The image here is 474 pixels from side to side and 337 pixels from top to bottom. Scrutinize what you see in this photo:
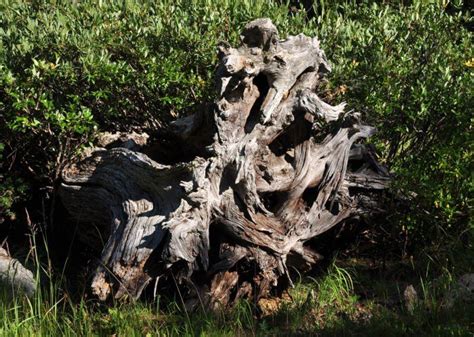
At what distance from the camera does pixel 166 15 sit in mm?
7199

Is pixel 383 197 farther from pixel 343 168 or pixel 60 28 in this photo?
pixel 60 28

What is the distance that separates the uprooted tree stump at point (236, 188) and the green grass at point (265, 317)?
178 mm

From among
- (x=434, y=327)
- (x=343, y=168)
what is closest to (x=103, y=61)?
(x=343, y=168)

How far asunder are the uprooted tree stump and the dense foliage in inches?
16.5

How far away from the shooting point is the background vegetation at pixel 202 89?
632 cm

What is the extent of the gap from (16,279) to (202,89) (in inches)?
85.0

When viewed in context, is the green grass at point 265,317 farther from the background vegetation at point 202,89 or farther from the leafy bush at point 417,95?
the leafy bush at point 417,95

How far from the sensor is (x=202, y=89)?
6.76 m

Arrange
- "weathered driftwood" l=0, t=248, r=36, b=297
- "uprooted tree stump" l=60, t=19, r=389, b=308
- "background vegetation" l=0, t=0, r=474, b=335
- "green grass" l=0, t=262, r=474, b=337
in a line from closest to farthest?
"green grass" l=0, t=262, r=474, b=337, "uprooted tree stump" l=60, t=19, r=389, b=308, "weathered driftwood" l=0, t=248, r=36, b=297, "background vegetation" l=0, t=0, r=474, b=335

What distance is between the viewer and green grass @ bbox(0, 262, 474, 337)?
17.3 feet

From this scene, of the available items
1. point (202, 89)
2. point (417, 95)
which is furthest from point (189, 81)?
point (417, 95)

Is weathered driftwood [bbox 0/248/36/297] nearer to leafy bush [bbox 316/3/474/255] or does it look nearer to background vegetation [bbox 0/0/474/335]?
background vegetation [bbox 0/0/474/335]

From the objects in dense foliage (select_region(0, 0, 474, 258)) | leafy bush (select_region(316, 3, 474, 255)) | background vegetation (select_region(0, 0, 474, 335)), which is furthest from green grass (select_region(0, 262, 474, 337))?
dense foliage (select_region(0, 0, 474, 258))

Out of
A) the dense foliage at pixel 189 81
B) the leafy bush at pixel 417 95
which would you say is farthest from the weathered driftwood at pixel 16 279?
the leafy bush at pixel 417 95
